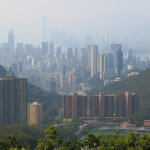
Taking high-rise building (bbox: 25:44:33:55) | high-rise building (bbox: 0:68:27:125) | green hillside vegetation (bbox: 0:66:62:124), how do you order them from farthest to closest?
high-rise building (bbox: 25:44:33:55)
green hillside vegetation (bbox: 0:66:62:124)
high-rise building (bbox: 0:68:27:125)

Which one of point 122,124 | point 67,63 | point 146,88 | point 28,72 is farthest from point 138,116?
point 67,63

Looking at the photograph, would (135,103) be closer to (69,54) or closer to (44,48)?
(69,54)

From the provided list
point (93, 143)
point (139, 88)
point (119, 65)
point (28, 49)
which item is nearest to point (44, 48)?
point (28, 49)

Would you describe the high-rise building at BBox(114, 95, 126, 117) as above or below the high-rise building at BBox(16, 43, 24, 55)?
below

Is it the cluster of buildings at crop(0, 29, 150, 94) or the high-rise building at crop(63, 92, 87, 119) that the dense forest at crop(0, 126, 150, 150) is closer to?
the high-rise building at crop(63, 92, 87, 119)

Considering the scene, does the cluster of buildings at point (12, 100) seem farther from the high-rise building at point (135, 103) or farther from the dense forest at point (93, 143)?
the dense forest at point (93, 143)

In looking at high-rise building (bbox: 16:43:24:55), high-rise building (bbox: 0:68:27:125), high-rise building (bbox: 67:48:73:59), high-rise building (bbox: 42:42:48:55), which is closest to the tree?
high-rise building (bbox: 0:68:27:125)
